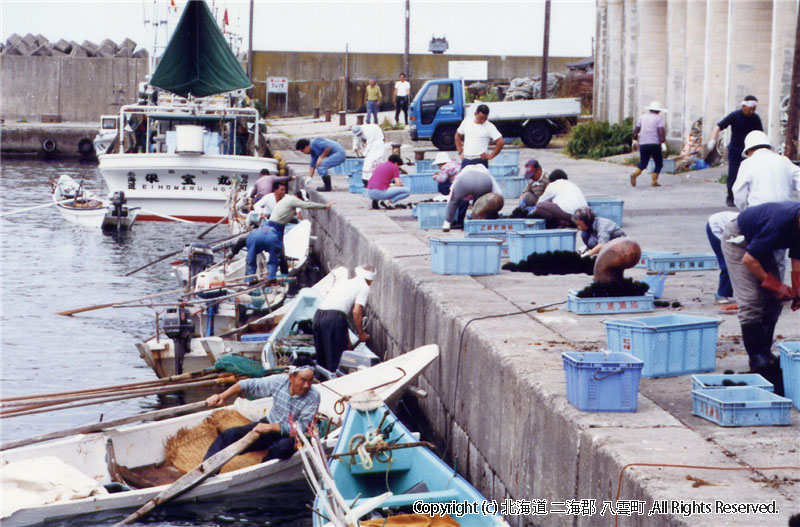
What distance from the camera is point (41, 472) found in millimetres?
8602

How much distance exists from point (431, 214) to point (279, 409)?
766cm

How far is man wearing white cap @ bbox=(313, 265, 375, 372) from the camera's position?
38.4ft

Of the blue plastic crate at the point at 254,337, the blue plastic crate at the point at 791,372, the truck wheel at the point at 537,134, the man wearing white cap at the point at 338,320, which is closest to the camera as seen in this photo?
the blue plastic crate at the point at 791,372

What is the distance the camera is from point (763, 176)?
9469 mm

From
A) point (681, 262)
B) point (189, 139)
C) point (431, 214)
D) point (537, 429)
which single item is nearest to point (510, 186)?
point (431, 214)

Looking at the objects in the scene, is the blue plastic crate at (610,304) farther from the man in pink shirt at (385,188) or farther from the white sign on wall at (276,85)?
the white sign on wall at (276,85)

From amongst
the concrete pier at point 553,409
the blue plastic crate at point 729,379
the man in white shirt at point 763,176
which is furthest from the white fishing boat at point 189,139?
the blue plastic crate at point 729,379

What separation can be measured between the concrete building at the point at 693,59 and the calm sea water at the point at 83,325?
477 inches

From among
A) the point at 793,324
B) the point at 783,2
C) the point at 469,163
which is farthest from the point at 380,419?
the point at 783,2

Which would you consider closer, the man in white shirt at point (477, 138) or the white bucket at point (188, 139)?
the man in white shirt at point (477, 138)

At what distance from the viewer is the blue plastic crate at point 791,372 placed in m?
6.79

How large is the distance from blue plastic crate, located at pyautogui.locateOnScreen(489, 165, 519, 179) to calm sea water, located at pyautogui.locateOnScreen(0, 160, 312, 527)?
664cm

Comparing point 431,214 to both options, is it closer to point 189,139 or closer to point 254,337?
point 254,337

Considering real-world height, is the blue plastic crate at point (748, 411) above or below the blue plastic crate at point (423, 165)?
below
